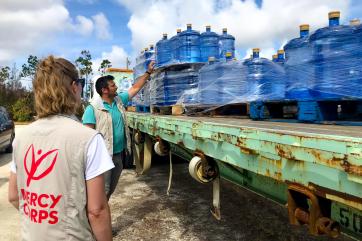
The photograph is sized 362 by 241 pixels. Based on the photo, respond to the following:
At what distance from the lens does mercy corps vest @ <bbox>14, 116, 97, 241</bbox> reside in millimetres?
1692

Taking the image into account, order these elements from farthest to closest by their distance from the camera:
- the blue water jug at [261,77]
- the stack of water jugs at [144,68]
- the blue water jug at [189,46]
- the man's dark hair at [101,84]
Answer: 1. the stack of water jugs at [144,68]
2. the blue water jug at [189,46]
3. the blue water jug at [261,77]
4. the man's dark hair at [101,84]

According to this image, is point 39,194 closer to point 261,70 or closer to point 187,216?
point 187,216

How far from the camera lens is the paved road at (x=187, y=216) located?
14.2 feet

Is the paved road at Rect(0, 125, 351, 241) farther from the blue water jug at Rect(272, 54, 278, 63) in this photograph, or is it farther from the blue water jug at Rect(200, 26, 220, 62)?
A: the blue water jug at Rect(200, 26, 220, 62)

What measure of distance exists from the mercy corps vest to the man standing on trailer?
82.2 inches

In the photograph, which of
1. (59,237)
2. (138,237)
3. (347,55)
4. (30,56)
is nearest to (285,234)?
(138,237)

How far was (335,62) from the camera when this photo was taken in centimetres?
354

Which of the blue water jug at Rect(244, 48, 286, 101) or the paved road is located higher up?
the blue water jug at Rect(244, 48, 286, 101)

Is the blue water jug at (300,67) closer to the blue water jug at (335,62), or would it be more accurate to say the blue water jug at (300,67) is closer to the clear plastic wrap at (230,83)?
the blue water jug at (335,62)

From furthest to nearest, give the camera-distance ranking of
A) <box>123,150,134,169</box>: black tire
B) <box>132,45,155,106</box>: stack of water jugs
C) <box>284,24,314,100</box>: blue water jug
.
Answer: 1. <box>123,150,134,169</box>: black tire
2. <box>132,45,155,106</box>: stack of water jugs
3. <box>284,24,314,100</box>: blue water jug

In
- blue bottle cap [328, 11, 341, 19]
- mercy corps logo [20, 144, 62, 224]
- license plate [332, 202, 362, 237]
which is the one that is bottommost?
license plate [332, 202, 362, 237]

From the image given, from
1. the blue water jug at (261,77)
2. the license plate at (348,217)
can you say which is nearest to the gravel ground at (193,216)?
the blue water jug at (261,77)

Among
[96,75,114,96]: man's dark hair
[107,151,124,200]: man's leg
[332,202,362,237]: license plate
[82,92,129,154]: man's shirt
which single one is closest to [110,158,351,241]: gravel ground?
[107,151,124,200]: man's leg

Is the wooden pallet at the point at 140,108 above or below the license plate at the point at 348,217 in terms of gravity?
above
